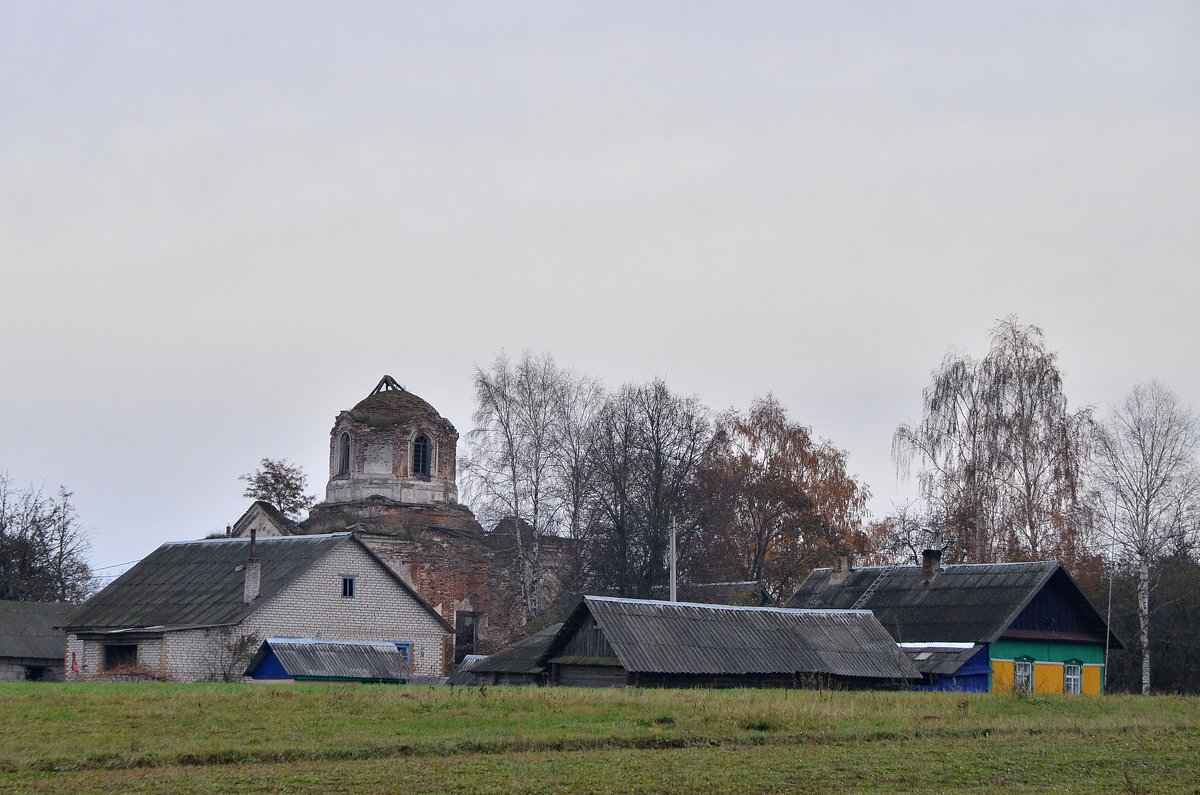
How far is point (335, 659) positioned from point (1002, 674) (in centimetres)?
1612

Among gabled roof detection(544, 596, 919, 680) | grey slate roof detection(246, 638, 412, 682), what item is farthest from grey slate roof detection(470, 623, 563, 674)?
gabled roof detection(544, 596, 919, 680)

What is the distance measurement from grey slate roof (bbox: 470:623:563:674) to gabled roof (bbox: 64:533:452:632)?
3135 millimetres

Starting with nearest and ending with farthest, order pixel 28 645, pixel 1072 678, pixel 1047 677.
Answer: pixel 1047 677
pixel 1072 678
pixel 28 645

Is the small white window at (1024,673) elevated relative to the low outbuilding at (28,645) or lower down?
elevated

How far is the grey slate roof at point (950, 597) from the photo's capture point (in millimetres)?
34000

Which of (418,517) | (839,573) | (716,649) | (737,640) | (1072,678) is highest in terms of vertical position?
(418,517)

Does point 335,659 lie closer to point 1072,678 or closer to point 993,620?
point 993,620

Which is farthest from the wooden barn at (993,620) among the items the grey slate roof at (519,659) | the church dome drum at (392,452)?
the church dome drum at (392,452)

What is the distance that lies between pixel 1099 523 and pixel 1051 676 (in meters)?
7.41

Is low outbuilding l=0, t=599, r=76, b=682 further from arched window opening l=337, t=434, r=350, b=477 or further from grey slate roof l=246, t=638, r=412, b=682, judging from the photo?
grey slate roof l=246, t=638, r=412, b=682

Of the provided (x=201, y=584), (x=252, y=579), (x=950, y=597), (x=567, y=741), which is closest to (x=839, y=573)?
(x=950, y=597)

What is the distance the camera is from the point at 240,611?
3406 cm

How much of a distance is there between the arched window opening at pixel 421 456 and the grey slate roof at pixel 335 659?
→ 14.4 meters

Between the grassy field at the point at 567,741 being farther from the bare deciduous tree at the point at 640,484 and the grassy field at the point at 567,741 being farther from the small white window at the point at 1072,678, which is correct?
the bare deciduous tree at the point at 640,484
